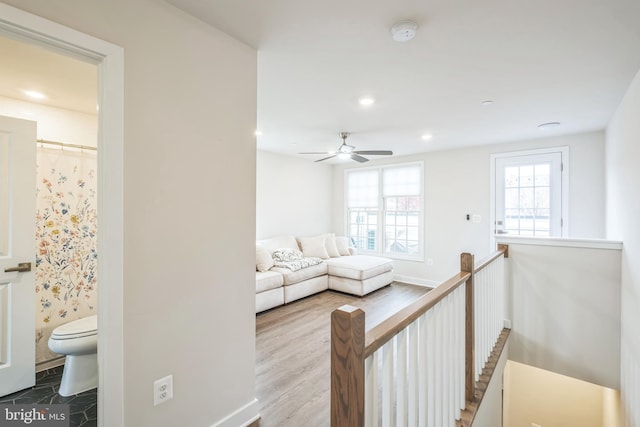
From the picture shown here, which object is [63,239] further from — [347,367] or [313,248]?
[313,248]

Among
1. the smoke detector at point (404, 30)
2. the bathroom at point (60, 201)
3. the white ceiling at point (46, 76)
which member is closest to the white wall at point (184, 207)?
the white ceiling at point (46, 76)

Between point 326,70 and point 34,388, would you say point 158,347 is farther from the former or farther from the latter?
point 326,70

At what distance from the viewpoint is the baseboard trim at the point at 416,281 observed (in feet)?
17.9

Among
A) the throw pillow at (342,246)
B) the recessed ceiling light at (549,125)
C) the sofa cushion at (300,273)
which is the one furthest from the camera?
the throw pillow at (342,246)

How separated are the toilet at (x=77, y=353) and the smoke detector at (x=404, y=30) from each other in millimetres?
2873

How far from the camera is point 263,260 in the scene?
437 cm

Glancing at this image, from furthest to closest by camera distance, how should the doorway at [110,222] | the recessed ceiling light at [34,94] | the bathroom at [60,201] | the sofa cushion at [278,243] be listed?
the sofa cushion at [278,243]
the bathroom at [60,201]
the recessed ceiling light at [34,94]
the doorway at [110,222]

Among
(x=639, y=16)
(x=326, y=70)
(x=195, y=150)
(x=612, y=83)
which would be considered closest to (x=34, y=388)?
(x=195, y=150)

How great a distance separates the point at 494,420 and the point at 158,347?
113 inches

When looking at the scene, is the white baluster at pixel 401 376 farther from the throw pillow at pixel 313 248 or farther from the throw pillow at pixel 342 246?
the throw pillow at pixel 342 246

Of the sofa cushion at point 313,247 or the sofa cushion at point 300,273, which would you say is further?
the sofa cushion at point 313,247

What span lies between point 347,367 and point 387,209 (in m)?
5.37

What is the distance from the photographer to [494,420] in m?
2.61

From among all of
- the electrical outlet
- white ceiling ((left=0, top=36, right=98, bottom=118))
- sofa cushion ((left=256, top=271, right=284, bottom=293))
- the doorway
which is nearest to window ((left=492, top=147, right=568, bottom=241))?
sofa cushion ((left=256, top=271, right=284, bottom=293))
